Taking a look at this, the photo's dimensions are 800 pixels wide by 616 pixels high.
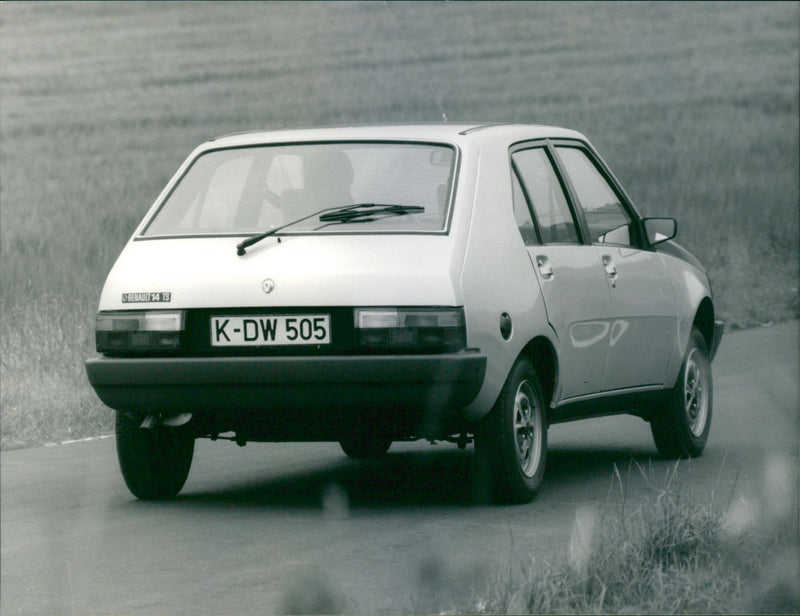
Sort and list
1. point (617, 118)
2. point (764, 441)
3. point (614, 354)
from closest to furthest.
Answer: point (614, 354)
point (764, 441)
point (617, 118)

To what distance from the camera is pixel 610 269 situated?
9039 mm

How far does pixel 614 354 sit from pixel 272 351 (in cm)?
204

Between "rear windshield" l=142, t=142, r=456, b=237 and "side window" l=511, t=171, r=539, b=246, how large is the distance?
13.9 inches

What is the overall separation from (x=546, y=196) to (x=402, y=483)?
1.47 meters

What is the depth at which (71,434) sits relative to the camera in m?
10.5

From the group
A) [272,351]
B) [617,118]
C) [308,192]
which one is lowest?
[617,118]

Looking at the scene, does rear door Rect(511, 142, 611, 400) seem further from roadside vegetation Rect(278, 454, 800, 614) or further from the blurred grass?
the blurred grass

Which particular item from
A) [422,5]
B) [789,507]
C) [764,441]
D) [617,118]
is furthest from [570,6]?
[789,507]

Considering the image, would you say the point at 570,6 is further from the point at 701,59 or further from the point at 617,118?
the point at 617,118

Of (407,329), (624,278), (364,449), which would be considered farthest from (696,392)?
(407,329)

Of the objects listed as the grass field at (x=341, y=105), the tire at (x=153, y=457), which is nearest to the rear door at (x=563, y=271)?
the tire at (x=153, y=457)

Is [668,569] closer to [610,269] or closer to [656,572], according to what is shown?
[656,572]

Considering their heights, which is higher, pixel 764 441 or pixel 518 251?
pixel 518 251

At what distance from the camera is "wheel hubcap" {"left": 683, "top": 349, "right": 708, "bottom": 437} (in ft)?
32.7
